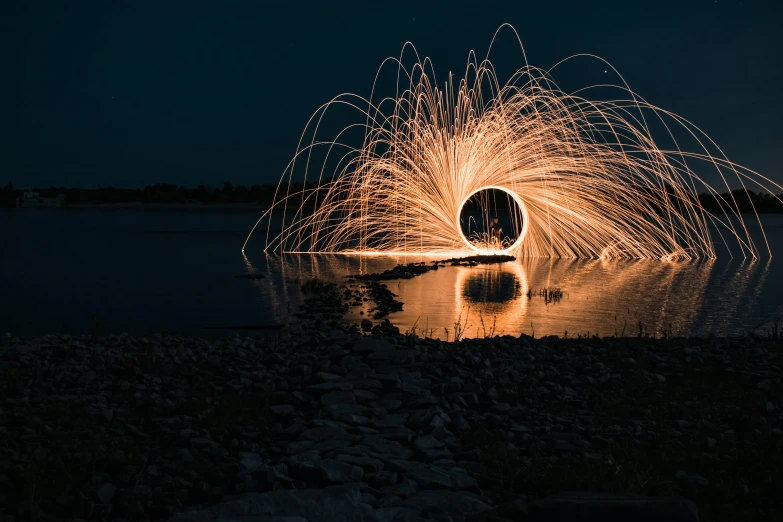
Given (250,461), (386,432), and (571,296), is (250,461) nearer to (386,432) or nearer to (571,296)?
(386,432)

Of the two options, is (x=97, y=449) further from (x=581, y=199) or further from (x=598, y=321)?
(x=581, y=199)

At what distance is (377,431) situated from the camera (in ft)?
17.4

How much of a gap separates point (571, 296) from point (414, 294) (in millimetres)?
3118

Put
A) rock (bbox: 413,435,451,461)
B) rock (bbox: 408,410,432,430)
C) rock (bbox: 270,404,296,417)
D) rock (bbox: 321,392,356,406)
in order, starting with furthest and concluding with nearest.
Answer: rock (bbox: 321,392,356,406), rock (bbox: 270,404,296,417), rock (bbox: 408,410,432,430), rock (bbox: 413,435,451,461)

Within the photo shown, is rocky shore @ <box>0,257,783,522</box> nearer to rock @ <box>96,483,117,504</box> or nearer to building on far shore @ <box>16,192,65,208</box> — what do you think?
rock @ <box>96,483,117,504</box>

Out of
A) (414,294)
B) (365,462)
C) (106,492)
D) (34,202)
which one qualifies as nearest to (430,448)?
(365,462)

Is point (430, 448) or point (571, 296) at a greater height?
point (571, 296)

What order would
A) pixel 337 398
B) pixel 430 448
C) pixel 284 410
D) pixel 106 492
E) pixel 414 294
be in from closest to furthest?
pixel 106 492 → pixel 430 448 → pixel 284 410 → pixel 337 398 → pixel 414 294

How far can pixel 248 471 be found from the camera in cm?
455

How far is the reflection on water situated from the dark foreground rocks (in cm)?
261

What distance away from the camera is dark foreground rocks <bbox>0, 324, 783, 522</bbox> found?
4.18 metres

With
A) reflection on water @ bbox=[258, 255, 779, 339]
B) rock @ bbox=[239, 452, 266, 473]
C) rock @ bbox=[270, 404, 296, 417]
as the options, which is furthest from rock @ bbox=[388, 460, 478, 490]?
reflection on water @ bbox=[258, 255, 779, 339]

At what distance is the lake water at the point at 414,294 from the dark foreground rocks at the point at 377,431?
3131 mm

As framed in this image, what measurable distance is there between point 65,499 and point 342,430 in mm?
1874
